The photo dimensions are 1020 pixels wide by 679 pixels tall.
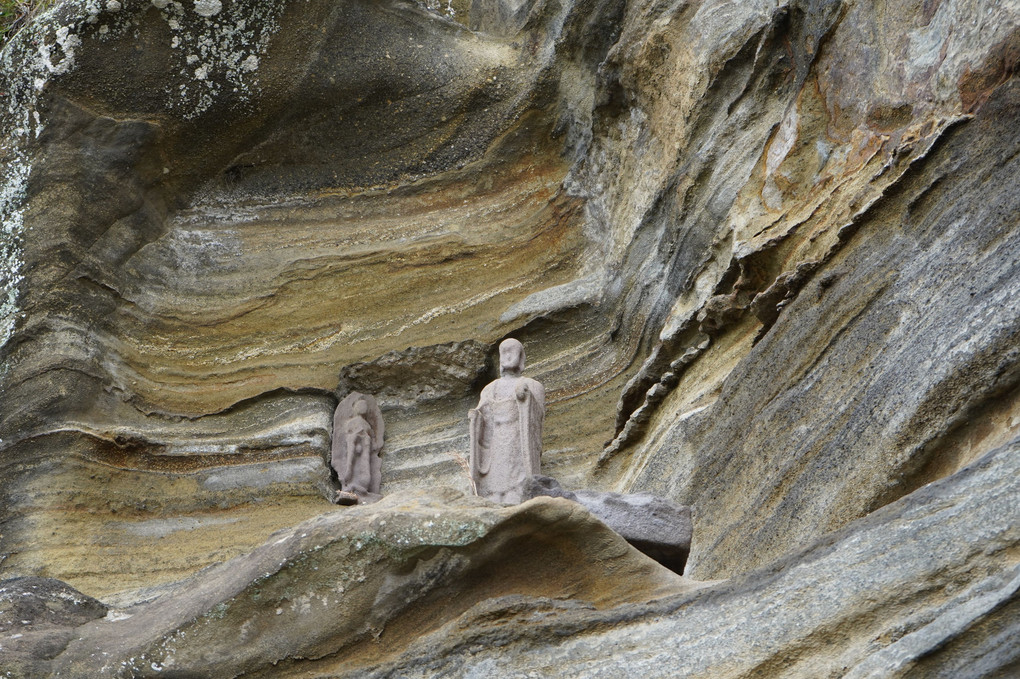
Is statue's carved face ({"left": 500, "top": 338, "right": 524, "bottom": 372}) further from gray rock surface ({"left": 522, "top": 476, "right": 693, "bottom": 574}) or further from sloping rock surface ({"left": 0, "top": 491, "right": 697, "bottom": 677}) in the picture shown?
sloping rock surface ({"left": 0, "top": 491, "right": 697, "bottom": 677})

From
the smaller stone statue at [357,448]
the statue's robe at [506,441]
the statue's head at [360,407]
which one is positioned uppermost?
the statue's head at [360,407]

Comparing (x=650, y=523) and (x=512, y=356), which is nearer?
(x=650, y=523)

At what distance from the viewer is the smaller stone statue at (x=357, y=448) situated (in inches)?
381

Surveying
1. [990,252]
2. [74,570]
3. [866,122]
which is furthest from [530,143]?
[990,252]

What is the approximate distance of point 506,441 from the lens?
28.3 ft

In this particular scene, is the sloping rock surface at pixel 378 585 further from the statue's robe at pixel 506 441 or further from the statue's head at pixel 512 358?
the statue's head at pixel 512 358

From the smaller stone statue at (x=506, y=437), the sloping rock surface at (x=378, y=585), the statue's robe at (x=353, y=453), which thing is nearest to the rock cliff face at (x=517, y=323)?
the sloping rock surface at (x=378, y=585)

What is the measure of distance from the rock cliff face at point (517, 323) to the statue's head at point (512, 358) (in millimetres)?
675

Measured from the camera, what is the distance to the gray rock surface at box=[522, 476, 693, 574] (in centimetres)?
608

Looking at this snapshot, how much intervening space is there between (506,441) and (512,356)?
844 millimetres

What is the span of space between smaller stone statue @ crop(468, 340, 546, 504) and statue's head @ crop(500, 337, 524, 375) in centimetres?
17

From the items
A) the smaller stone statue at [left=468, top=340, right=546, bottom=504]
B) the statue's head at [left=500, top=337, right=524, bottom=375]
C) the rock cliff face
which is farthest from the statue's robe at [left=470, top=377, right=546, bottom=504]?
the rock cliff face

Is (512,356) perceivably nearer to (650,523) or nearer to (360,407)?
(360,407)

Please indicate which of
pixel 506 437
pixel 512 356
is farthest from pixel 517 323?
pixel 506 437
